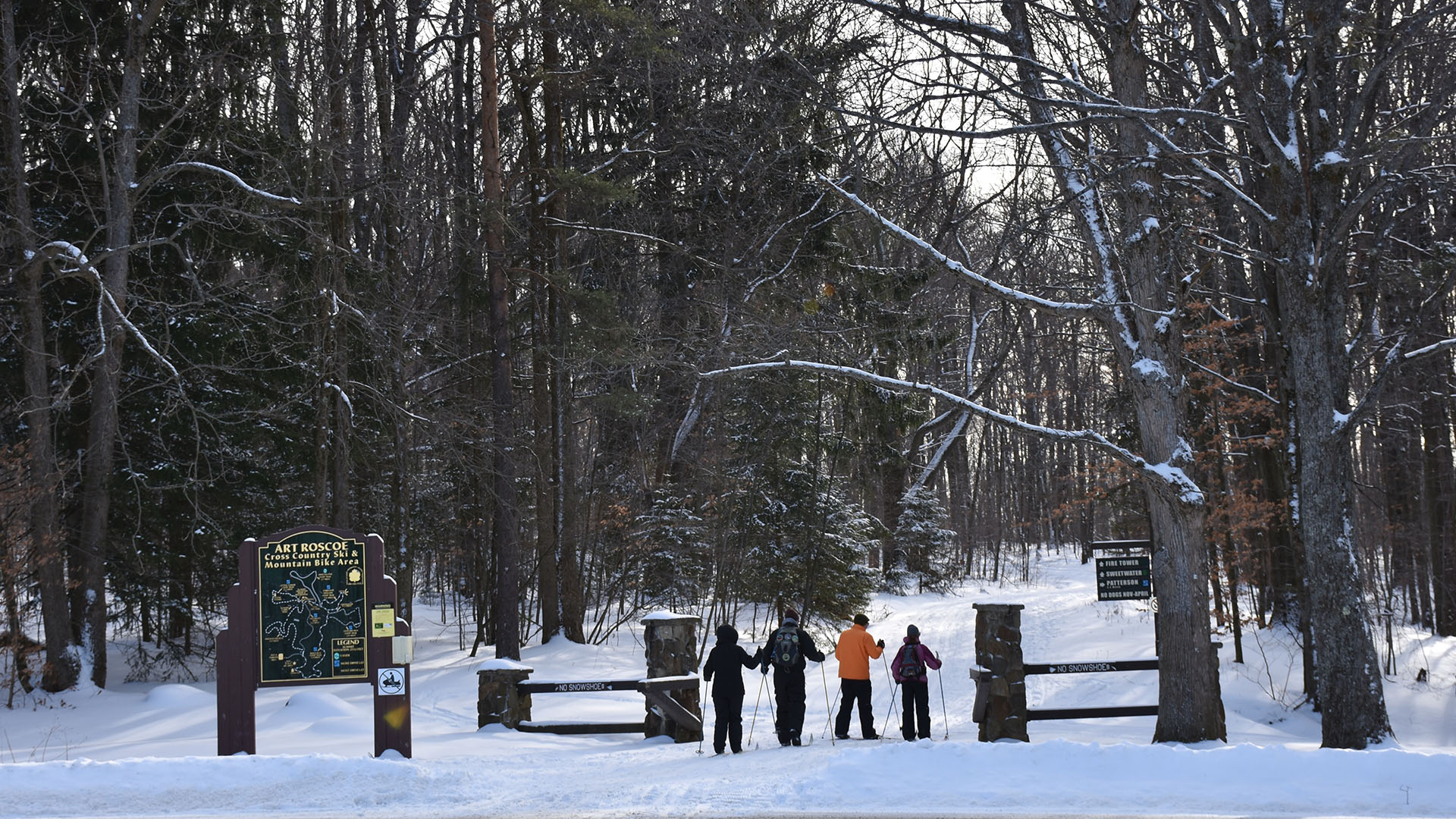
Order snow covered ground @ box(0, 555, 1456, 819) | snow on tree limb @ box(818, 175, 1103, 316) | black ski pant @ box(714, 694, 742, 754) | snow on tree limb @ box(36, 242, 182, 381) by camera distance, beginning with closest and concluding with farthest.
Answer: snow covered ground @ box(0, 555, 1456, 819), black ski pant @ box(714, 694, 742, 754), snow on tree limb @ box(818, 175, 1103, 316), snow on tree limb @ box(36, 242, 182, 381)

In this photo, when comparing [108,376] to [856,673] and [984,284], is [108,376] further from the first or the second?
[984,284]

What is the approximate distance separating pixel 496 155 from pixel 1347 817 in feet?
51.4

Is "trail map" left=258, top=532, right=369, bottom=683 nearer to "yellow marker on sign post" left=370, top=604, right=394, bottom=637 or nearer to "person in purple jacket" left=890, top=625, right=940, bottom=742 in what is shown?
"yellow marker on sign post" left=370, top=604, right=394, bottom=637

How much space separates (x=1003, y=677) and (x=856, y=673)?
1.54 meters

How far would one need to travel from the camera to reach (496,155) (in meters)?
18.5

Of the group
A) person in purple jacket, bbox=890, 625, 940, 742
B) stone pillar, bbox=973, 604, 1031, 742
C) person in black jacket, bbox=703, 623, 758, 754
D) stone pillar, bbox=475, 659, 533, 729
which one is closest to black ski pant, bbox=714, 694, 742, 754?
person in black jacket, bbox=703, 623, 758, 754

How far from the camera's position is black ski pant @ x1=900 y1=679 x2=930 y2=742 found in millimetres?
11133

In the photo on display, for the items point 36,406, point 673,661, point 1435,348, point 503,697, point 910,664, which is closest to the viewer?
point 1435,348

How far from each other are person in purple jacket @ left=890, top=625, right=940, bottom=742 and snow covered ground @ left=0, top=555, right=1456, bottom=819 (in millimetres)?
846

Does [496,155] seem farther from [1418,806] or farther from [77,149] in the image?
[1418,806]

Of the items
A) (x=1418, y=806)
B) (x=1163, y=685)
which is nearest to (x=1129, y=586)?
(x=1163, y=685)

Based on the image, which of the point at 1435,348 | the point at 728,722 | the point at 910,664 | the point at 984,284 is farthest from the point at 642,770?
the point at 1435,348

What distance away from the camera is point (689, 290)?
2358cm

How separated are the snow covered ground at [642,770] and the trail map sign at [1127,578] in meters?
1.68
